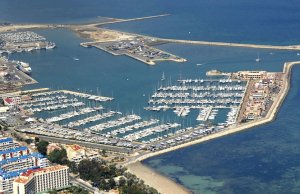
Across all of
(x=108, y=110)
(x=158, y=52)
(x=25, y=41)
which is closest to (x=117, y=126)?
(x=108, y=110)

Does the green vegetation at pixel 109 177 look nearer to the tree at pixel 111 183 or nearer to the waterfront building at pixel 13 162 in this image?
the tree at pixel 111 183

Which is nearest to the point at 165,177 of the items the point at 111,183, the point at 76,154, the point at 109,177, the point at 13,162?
the point at 109,177

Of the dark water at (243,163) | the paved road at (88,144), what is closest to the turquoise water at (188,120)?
the dark water at (243,163)

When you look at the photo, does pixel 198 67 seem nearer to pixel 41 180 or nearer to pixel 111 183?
pixel 111 183

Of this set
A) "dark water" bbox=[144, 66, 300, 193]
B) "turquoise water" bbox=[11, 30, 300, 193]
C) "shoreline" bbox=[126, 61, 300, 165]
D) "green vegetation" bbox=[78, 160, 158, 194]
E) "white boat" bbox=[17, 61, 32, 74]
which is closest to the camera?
"green vegetation" bbox=[78, 160, 158, 194]

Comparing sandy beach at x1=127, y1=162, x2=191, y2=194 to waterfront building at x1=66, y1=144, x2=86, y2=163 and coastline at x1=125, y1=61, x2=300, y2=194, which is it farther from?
waterfront building at x1=66, y1=144, x2=86, y2=163

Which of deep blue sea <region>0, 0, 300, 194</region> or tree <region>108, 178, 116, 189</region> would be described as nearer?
tree <region>108, 178, 116, 189</region>

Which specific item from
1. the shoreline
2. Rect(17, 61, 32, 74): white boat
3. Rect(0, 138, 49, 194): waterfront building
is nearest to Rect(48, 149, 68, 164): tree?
Rect(0, 138, 49, 194): waterfront building
